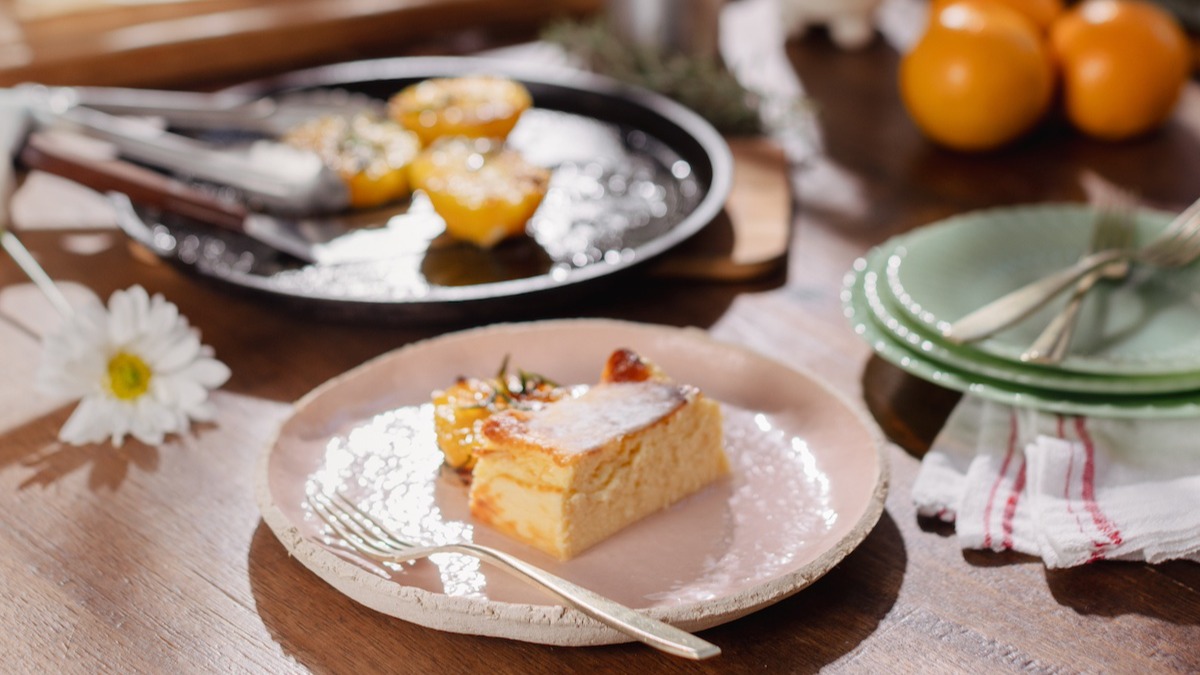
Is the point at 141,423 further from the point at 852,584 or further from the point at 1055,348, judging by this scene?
the point at 1055,348

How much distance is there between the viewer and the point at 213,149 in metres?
1.38

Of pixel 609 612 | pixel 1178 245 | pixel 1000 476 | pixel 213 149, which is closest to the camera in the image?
pixel 609 612

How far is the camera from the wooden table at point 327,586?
2.29 ft

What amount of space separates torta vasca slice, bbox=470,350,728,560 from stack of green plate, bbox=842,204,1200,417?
264mm

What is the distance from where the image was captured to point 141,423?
3.03 ft

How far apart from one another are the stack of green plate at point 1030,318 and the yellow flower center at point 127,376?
2.06ft

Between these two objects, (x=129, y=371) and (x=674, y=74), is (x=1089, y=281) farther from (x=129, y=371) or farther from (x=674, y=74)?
(x=129, y=371)

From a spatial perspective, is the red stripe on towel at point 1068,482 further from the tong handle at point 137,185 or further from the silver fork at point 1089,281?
the tong handle at point 137,185

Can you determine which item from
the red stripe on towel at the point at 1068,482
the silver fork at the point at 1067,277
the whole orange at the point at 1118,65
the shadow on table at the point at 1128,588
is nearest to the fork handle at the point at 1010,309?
the silver fork at the point at 1067,277

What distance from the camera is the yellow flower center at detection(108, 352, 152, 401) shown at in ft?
3.04

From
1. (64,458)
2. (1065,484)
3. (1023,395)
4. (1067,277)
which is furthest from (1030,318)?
(64,458)

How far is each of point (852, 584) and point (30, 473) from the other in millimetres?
662

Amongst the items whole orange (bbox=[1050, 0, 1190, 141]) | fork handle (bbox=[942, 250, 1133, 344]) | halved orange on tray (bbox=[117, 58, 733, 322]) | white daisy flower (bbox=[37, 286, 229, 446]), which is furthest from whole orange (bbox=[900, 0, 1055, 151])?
white daisy flower (bbox=[37, 286, 229, 446])

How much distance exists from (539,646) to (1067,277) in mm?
627
